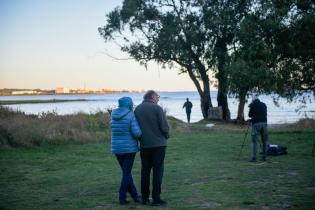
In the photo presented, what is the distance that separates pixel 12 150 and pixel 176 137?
8.01m

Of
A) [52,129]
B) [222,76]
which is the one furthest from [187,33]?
[52,129]

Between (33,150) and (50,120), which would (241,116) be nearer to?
(50,120)

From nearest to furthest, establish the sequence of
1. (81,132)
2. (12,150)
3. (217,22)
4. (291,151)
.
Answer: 1. (291,151)
2. (12,150)
3. (81,132)
4. (217,22)

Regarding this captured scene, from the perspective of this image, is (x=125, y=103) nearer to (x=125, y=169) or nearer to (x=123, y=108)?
(x=123, y=108)

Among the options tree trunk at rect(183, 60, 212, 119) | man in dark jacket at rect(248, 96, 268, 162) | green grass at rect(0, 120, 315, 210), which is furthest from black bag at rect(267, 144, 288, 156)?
tree trunk at rect(183, 60, 212, 119)

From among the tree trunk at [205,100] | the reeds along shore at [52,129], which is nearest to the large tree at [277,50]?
the reeds along shore at [52,129]

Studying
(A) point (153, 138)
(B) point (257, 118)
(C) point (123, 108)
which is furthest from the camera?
(B) point (257, 118)

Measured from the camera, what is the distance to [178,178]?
37.6ft

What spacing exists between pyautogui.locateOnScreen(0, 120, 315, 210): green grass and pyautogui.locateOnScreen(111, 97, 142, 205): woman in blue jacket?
69 centimetres

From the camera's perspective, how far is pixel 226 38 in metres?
33.8

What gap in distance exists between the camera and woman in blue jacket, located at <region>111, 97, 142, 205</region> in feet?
28.1

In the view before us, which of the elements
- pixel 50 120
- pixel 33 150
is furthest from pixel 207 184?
pixel 50 120

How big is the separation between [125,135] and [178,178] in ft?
10.9

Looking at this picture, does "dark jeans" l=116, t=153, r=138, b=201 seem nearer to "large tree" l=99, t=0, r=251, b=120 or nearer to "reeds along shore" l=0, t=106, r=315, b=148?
"reeds along shore" l=0, t=106, r=315, b=148
